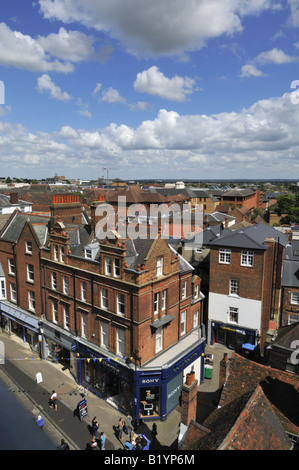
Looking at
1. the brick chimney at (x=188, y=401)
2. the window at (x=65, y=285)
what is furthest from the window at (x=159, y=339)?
the window at (x=65, y=285)

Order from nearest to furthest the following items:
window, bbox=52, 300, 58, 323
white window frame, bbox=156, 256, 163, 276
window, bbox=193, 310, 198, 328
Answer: white window frame, bbox=156, 256, 163, 276
window, bbox=52, 300, 58, 323
window, bbox=193, 310, 198, 328

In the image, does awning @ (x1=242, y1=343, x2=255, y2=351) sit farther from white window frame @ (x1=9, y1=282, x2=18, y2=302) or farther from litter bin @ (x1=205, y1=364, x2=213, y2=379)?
white window frame @ (x1=9, y1=282, x2=18, y2=302)

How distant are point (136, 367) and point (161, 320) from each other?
350 centimetres

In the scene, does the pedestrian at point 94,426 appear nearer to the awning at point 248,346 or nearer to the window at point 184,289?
the window at point 184,289

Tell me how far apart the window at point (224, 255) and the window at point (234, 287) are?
1.89 metres

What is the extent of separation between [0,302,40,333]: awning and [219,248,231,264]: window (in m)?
17.6

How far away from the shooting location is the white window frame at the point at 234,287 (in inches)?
1130

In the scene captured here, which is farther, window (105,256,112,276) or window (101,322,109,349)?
window (101,322,109,349)

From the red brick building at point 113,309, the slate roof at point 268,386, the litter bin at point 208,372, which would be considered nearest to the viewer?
the slate roof at point 268,386

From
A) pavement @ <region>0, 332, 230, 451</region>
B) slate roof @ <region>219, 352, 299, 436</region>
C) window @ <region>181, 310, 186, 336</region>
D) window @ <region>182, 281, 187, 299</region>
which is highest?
window @ <region>182, 281, 187, 299</region>

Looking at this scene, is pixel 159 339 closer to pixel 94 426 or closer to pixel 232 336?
pixel 94 426

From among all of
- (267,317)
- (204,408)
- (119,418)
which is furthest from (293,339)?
(119,418)

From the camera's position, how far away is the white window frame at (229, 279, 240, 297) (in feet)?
94.2

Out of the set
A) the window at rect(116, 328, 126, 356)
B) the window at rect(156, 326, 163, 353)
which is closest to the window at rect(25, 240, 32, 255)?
the window at rect(116, 328, 126, 356)
